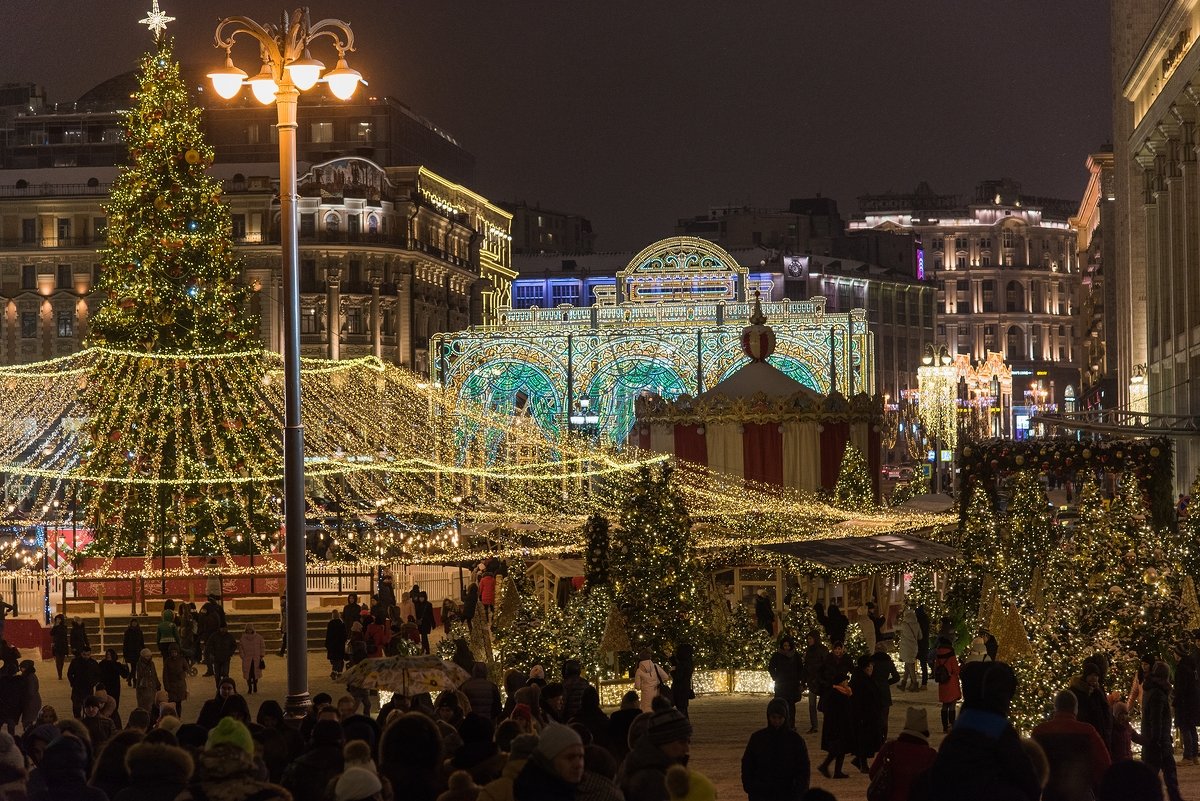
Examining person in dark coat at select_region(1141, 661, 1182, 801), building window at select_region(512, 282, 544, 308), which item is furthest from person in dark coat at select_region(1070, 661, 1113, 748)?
building window at select_region(512, 282, 544, 308)

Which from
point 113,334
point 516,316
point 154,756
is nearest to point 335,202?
point 516,316

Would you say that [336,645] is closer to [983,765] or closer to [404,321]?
[983,765]

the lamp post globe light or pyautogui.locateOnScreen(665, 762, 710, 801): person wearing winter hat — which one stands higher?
the lamp post globe light

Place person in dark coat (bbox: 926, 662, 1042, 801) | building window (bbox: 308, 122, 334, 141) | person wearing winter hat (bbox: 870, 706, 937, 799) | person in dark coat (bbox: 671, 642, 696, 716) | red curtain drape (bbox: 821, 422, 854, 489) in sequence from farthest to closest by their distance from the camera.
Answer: building window (bbox: 308, 122, 334, 141) → red curtain drape (bbox: 821, 422, 854, 489) → person in dark coat (bbox: 671, 642, 696, 716) → person wearing winter hat (bbox: 870, 706, 937, 799) → person in dark coat (bbox: 926, 662, 1042, 801)

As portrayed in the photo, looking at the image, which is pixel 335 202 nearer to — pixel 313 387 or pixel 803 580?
pixel 313 387

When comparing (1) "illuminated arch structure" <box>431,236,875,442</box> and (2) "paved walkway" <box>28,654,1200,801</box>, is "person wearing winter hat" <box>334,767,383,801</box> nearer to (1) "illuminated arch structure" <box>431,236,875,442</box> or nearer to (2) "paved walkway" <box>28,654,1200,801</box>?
(2) "paved walkway" <box>28,654,1200,801</box>

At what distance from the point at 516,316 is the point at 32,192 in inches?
790

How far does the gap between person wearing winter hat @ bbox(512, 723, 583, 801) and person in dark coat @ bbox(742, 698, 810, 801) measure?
8.49ft

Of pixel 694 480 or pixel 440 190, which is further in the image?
pixel 440 190

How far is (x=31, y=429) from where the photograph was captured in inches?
1302

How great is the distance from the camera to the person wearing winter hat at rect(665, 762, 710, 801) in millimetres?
8539

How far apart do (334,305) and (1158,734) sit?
70054 mm

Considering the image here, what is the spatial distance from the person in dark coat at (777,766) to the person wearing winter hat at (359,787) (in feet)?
9.91

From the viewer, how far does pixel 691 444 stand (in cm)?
3797
